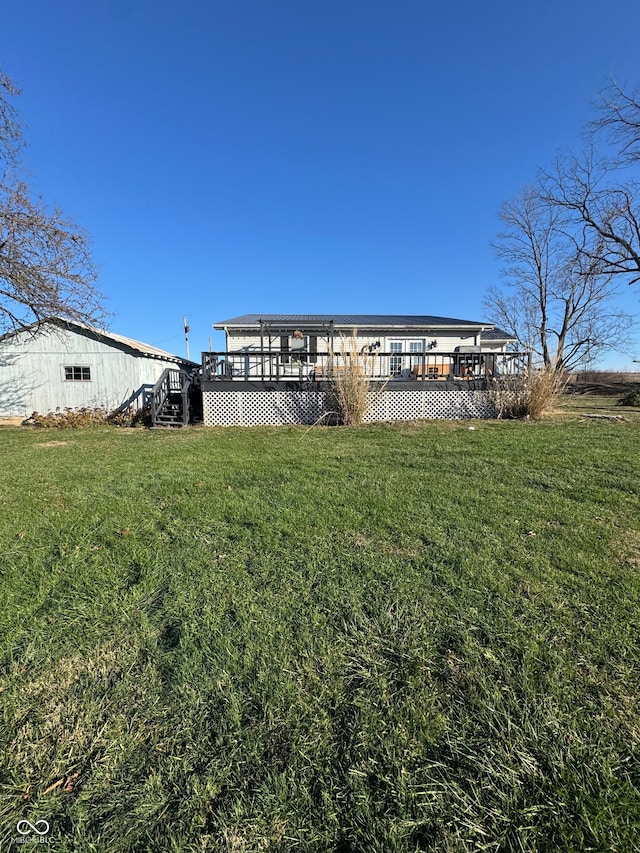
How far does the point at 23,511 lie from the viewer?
388 centimetres

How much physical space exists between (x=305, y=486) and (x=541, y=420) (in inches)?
325

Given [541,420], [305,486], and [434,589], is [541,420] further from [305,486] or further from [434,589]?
[434,589]

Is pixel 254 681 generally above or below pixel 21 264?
below

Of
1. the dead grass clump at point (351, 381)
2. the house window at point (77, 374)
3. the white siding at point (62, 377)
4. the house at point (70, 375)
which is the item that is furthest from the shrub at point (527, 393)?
the house window at point (77, 374)

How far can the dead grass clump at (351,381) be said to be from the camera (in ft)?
29.6

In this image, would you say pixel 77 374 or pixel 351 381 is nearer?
pixel 351 381

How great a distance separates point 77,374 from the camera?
1455cm

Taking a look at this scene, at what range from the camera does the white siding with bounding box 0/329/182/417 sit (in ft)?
47.2

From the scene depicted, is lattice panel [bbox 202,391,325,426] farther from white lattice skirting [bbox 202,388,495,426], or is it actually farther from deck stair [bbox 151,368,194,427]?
deck stair [bbox 151,368,194,427]

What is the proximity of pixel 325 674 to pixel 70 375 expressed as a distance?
16.4m

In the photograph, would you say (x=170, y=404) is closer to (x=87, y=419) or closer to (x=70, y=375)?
(x=87, y=419)

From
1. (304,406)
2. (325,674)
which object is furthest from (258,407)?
(325,674)

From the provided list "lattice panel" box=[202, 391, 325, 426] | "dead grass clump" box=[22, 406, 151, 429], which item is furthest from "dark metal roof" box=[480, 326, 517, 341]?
"dead grass clump" box=[22, 406, 151, 429]

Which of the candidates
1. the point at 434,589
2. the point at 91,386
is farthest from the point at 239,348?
the point at 434,589
